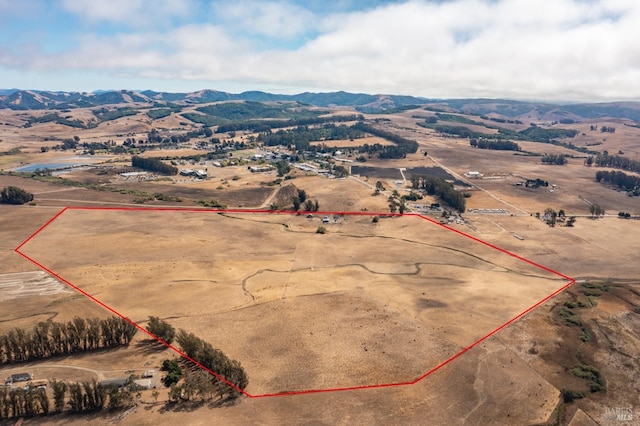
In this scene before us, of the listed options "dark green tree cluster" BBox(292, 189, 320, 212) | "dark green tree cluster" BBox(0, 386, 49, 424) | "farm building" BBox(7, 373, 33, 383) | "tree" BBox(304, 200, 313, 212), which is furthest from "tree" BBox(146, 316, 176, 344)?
"tree" BBox(304, 200, 313, 212)

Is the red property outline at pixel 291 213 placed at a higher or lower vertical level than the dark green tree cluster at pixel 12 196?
lower

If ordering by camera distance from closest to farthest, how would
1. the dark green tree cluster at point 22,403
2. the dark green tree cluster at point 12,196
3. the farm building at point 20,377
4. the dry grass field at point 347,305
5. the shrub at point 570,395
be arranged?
the dark green tree cluster at point 22,403 < the farm building at point 20,377 < the dry grass field at point 347,305 < the shrub at point 570,395 < the dark green tree cluster at point 12,196

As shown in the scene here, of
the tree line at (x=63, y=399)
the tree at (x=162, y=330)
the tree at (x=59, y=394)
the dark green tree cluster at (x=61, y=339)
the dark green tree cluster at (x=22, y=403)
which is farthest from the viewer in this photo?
the tree at (x=162, y=330)

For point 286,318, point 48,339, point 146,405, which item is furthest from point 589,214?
point 48,339

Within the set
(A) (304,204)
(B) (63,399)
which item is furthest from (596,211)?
(B) (63,399)

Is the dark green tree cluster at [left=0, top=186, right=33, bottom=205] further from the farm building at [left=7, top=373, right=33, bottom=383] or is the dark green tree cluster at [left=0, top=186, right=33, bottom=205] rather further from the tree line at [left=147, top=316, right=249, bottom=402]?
the tree line at [left=147, top=316, right=249, bottom=402]

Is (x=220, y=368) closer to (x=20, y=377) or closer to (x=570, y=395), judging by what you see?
(x=20, y=377)

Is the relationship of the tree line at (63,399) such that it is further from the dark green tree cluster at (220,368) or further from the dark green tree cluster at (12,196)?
the dark green tree cluster at (12,196)

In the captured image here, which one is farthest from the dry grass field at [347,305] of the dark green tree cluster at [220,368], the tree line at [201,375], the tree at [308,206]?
the tree at [308,206]
